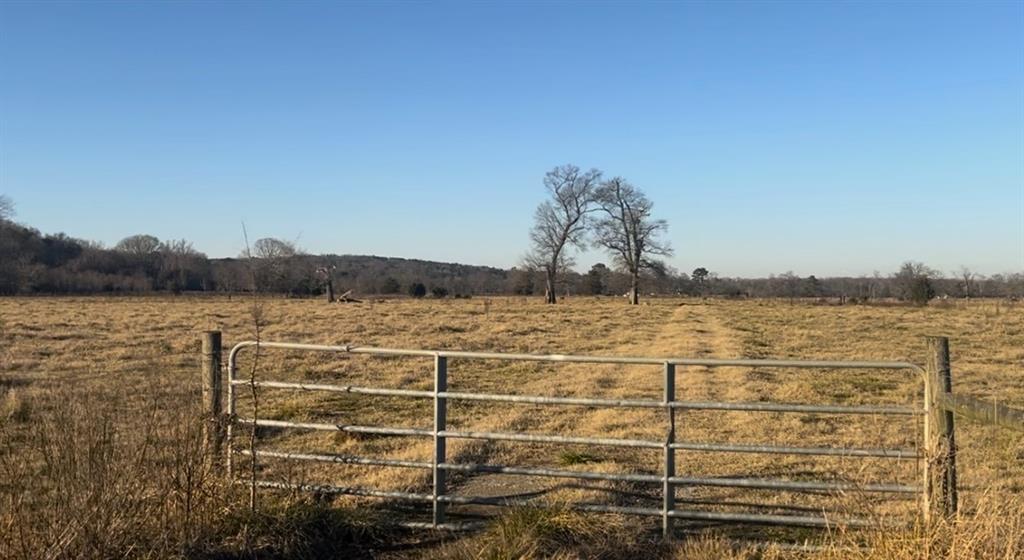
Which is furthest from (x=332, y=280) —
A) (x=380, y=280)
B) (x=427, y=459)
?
(x=427, y=459)

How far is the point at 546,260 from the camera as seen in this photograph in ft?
257

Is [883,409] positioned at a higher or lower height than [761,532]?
higher

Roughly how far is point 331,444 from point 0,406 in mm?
4911

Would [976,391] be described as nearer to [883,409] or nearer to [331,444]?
[883,409]

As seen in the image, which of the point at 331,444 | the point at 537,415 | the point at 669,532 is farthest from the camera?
the point at 537,415

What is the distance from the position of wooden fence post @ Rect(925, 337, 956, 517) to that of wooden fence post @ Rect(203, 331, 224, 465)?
4.91 metres

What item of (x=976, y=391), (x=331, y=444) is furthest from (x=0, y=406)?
(x=976, y=391)

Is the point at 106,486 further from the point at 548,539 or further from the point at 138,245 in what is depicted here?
the point at 138,245

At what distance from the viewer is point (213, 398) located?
6.12 m

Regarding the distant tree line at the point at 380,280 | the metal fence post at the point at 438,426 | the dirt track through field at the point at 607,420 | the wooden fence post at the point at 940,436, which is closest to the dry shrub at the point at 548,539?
the metal fence post at the point at 438,426

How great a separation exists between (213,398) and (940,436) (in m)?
5.35

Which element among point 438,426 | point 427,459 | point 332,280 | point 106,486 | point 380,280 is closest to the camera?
point 106,486

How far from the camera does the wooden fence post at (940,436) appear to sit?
4.84 m

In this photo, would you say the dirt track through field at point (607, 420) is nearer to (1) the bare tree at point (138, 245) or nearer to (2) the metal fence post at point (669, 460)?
(2) the metal fence post at point (669, 460)
